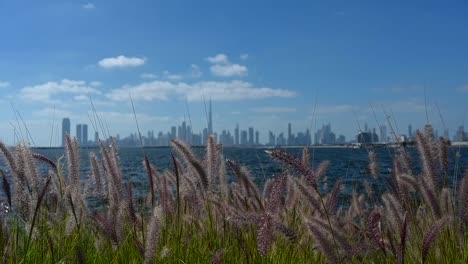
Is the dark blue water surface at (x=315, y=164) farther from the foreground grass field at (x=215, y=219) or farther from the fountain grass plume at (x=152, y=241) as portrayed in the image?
the fountain grass plume at (x=152, y=241)

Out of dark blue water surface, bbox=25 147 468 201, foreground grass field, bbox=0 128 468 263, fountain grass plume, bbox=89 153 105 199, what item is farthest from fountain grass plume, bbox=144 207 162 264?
fountain grass plume, bbox=89 153 105 199

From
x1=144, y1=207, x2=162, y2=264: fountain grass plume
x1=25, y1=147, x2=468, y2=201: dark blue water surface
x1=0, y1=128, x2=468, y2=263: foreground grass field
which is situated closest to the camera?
x1=144, y1=207, x2=162, y2=264: fountain grass plume

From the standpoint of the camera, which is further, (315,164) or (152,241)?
(315,164)

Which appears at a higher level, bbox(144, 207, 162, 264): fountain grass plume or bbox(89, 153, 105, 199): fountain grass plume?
bbox(89, 153, 105, 199): fountain grass plume

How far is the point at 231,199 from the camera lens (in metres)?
4.98

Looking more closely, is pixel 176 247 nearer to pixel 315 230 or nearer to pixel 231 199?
pixel 231 199

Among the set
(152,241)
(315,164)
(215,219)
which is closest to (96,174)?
(215,219)

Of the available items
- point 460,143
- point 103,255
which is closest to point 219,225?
point 103,255

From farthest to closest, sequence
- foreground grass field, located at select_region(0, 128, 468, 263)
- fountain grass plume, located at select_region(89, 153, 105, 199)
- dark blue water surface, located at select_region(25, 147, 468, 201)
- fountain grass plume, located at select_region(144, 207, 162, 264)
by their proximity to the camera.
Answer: dark blue water surface, located at select_region(25, 147, 468, 201) < fountain grass plume, located at select_region(89, 153, 105, 199) < foreground grass field, located at select_region(0, 128, 468, 263) < fountain grass plume, located at select_region(144, 207, 162, 264)

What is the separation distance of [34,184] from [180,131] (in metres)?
2.10

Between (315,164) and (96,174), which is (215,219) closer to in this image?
(96,174)

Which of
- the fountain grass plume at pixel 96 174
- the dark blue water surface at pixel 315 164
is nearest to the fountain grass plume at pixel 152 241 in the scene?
the dark blue water surface at pixel 315 164

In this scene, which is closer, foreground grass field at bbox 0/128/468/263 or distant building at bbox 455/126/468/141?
foreground grass field at bbox 0/128/468/263

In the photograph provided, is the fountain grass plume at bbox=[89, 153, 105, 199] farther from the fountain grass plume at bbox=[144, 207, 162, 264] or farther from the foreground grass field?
the fountain grass plume at bbox=[144, 207, 162, 264]
